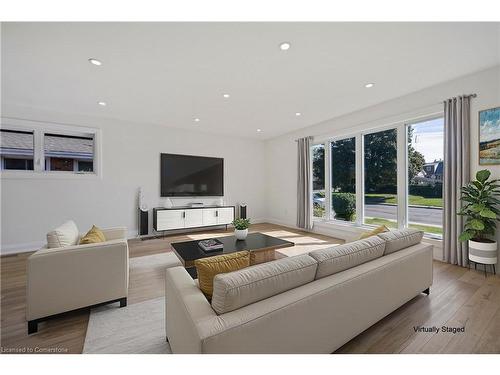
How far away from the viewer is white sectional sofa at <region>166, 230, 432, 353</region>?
1.01 m

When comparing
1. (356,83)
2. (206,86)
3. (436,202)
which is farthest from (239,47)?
(436,202)

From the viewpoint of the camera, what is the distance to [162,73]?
9.02 feet

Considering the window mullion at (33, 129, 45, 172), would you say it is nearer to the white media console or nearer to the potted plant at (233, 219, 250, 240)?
the white media console

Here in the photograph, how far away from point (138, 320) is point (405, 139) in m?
4.56

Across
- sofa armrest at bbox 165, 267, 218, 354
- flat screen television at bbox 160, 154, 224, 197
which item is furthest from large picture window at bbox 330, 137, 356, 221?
sofa armrest at bbox 165, 267, 218, 354

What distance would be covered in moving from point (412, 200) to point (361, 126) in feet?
5.37

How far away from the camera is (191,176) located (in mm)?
5559

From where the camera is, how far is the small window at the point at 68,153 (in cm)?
420

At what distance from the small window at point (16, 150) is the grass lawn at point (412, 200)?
21.4 feet

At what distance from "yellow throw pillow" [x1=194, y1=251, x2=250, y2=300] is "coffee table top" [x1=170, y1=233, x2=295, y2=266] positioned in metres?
1.10

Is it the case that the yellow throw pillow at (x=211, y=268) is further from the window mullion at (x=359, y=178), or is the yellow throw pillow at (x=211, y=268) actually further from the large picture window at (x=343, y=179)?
the large picture window at (x=343, y=179)

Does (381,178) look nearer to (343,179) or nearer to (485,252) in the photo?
(343,179)

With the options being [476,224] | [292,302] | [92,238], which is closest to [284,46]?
[292,302]

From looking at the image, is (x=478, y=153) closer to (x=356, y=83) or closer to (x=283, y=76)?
(x=356, y=83)
